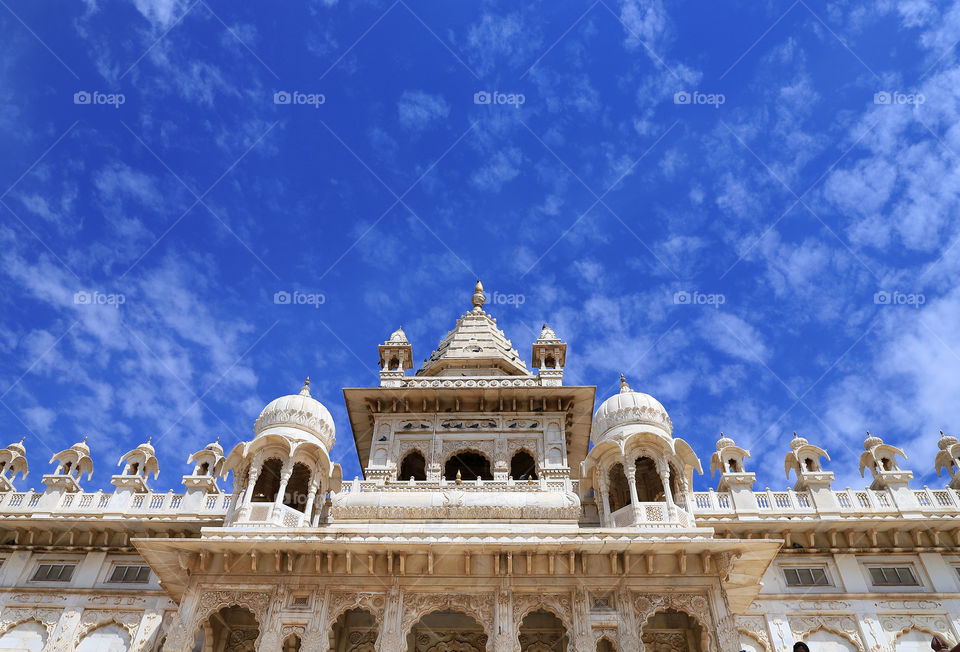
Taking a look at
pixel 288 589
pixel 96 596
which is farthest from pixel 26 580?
pixel 288 589

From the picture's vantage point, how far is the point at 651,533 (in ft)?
57.4

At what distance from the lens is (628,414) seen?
20719 millimetres

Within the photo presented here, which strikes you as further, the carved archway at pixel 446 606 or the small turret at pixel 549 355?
the small turret at pixel 549 355

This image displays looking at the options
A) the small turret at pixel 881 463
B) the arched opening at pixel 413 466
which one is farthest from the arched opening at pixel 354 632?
the small turret at pixel 881 463

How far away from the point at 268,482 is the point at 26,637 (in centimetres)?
740

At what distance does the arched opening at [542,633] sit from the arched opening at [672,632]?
6.47 ft

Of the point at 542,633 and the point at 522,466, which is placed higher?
the point at 522,466

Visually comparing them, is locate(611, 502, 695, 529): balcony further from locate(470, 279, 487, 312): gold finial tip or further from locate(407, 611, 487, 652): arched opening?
locate(470, 279, 487, 312): gold finial tip

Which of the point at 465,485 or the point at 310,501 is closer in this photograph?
the point at 310,501

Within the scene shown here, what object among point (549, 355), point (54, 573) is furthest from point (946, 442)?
point (54, 573)

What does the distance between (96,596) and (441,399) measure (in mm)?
11812

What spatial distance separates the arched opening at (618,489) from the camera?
70.5ft

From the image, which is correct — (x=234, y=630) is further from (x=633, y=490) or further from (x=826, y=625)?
(x=826, y=625)

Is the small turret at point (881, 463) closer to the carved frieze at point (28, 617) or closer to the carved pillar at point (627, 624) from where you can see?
the carved pillar at point (627, 624)
